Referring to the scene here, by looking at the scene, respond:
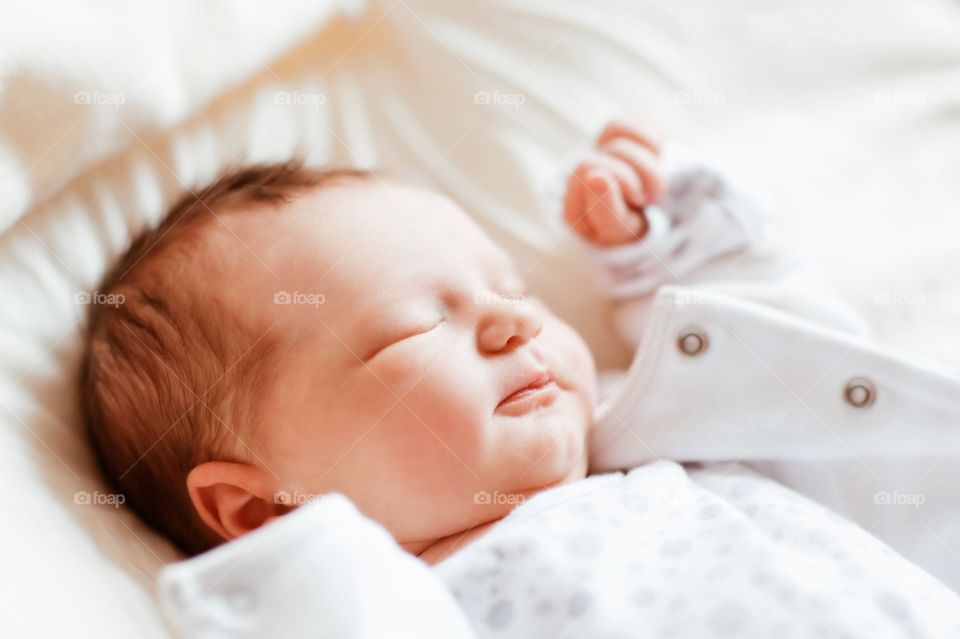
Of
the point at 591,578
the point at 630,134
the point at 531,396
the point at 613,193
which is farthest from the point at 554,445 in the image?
the point at 630,134

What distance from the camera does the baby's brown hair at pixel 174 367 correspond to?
0.89 metres

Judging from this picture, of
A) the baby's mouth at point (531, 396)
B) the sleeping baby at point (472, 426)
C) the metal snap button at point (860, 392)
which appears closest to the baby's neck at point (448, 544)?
the sleeping baby at point (472, 426)

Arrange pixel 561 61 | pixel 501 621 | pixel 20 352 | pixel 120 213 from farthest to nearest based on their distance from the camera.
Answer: pixel 561 61 < pixel 120 213 < pixel 20 352 < pixel 501 621

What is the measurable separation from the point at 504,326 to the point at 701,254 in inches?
15.8

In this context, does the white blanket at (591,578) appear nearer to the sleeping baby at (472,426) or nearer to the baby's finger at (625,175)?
the sleeping baby at (472,426)

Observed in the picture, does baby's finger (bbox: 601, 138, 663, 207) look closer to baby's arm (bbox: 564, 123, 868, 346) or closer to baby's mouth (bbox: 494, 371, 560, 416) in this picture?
baby's arm (bbox: 564, 123, 868, 346)

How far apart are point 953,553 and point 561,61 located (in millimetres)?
831

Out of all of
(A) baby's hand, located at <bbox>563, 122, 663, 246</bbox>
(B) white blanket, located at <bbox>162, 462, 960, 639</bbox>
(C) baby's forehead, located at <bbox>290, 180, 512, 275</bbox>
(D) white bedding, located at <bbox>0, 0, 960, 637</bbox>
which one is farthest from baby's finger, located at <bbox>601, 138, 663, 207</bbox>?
(B) white blanket, located at <bbox>162, 462, 960, 639</bbox>

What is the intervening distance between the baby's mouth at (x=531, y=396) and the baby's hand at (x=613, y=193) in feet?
Result: 0.94

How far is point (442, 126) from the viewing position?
1337 mm

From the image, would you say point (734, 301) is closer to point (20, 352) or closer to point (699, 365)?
point (699, 365)

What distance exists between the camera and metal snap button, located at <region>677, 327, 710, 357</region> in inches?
40.4

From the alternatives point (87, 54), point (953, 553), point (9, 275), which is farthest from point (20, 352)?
point (953, 553)

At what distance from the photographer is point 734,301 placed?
1026 mm
